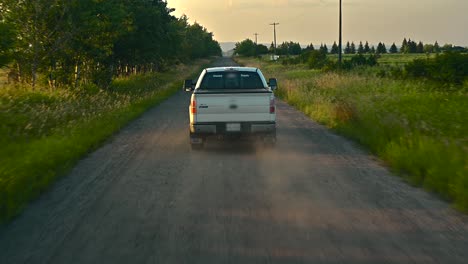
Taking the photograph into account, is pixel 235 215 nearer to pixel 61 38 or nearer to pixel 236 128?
pixel 236 128

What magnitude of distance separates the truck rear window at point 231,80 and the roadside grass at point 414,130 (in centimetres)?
288

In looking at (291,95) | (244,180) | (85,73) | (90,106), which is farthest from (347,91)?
(244,180)

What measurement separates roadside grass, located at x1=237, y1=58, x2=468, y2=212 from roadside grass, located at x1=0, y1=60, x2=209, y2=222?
5.86 m

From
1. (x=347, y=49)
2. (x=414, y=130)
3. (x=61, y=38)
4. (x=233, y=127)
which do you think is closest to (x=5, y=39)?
(x=61, y=38)

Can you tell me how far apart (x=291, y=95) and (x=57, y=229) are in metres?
20.2

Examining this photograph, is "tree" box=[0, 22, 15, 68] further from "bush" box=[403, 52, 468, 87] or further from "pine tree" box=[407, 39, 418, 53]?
"pine tree" box=[407, 39, 418, 53]

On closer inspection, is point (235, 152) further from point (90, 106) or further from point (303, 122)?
point (90, 106)

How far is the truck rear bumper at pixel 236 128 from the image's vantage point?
11.5 meters

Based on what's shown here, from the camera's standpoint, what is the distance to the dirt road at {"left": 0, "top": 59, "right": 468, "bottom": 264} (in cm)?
519

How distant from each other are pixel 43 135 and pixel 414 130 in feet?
26.6

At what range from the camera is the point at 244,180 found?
28.4 feet

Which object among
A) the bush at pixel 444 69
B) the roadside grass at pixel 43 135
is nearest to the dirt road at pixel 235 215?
the roadside grass at pixel 43 135

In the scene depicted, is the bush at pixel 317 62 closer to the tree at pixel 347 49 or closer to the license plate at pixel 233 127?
the license plate at pixel 233 127

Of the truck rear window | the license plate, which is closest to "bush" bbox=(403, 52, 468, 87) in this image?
the truck rear window
